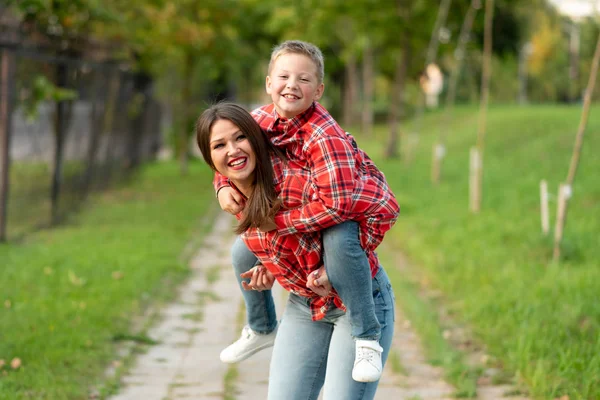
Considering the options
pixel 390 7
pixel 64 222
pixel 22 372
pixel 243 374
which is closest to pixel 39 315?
pixel 22 372

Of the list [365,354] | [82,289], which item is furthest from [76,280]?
[365,354]

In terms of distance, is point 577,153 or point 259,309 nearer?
point 259,309

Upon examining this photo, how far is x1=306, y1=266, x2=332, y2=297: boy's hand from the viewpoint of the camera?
2.75 metres

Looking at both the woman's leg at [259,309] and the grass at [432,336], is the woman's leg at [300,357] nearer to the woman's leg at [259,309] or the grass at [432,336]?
the woman's leg at [259,309]

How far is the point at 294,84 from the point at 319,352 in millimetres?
956

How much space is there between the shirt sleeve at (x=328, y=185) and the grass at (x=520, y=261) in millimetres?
2210

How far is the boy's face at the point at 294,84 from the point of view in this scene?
2711 mm

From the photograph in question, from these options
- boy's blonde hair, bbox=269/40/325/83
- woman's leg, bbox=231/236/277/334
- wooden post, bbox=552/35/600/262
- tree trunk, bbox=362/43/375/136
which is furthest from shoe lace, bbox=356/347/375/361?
tree trunk, bbox=362/43/375/136

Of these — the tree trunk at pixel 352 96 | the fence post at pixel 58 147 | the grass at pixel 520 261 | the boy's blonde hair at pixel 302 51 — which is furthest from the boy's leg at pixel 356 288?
the tree trunk at pixel 352 96

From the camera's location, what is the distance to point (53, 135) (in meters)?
10.8

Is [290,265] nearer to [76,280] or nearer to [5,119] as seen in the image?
[76,280]

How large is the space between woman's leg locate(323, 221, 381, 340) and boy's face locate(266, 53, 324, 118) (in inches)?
16.7

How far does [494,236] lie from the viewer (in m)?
8.39

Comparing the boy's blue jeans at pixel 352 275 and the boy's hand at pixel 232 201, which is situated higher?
the boy's hand at pixel 232 201
